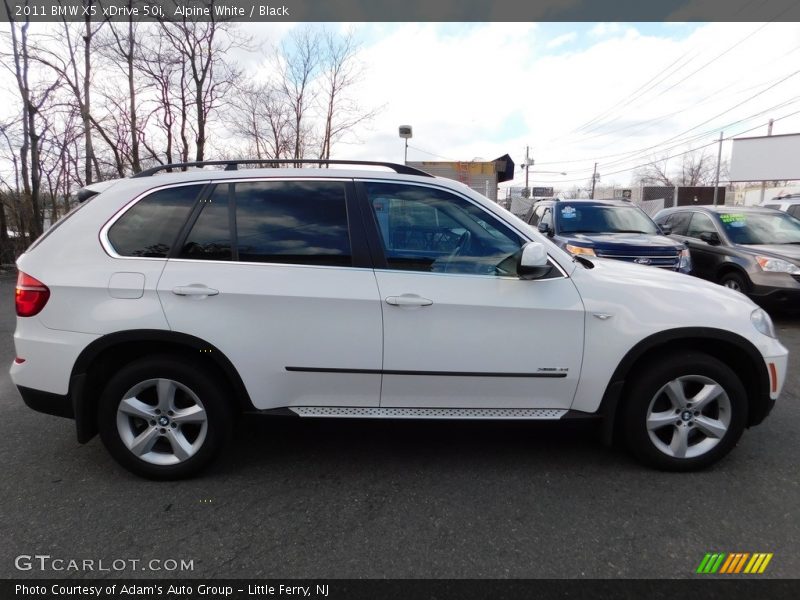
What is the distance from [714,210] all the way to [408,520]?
8267mm

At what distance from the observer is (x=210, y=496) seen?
280cm

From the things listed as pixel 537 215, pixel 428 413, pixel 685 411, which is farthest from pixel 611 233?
pixel 428 413

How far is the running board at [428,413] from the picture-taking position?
2.92m

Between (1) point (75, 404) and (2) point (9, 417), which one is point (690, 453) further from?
(2) point (9, 417)

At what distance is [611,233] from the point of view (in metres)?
7.67

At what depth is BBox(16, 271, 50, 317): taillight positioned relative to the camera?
2.82 meters

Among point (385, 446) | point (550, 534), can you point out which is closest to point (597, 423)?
point (550, 534)

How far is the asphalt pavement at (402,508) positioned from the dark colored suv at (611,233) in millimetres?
3615

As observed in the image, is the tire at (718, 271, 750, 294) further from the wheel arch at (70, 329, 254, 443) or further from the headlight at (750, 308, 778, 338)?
the wheel arch at (70, 329, 254, 443)

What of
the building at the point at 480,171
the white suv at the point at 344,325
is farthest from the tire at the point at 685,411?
the building at the point at 480,171

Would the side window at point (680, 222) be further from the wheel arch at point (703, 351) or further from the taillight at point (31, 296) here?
the taillight at point (31, 296)

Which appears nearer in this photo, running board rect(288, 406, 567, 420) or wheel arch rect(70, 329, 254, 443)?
wheel arch rect(70, 329, 254, 443)
